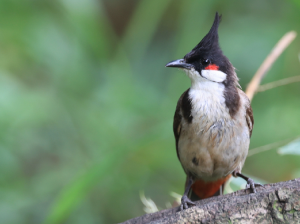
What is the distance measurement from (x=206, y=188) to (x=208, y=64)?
2.84 ft

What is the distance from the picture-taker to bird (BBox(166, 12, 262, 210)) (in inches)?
86.5

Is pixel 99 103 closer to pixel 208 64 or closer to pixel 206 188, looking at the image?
pixel 206 188

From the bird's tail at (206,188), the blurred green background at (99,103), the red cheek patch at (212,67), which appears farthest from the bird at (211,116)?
the blurred green background at (99,103)

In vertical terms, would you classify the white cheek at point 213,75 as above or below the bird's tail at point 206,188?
above

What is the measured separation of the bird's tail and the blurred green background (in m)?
0.55

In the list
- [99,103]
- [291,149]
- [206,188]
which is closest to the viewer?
[291,149]

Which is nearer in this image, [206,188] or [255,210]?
[255,210]

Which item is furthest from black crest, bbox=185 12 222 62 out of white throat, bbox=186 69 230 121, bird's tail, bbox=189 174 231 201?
bird's tail, bbox=189 174 231 201

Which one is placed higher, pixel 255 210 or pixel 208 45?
pixel 208 45

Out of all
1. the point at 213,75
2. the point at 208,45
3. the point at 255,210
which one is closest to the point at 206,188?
the point at 213,75

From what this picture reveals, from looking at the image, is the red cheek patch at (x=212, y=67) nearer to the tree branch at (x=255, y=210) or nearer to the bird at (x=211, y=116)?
the bird at (x=211, y=116)

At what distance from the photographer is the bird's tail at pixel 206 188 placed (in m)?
2.60

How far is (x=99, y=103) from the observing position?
367cm

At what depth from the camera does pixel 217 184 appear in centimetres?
262
